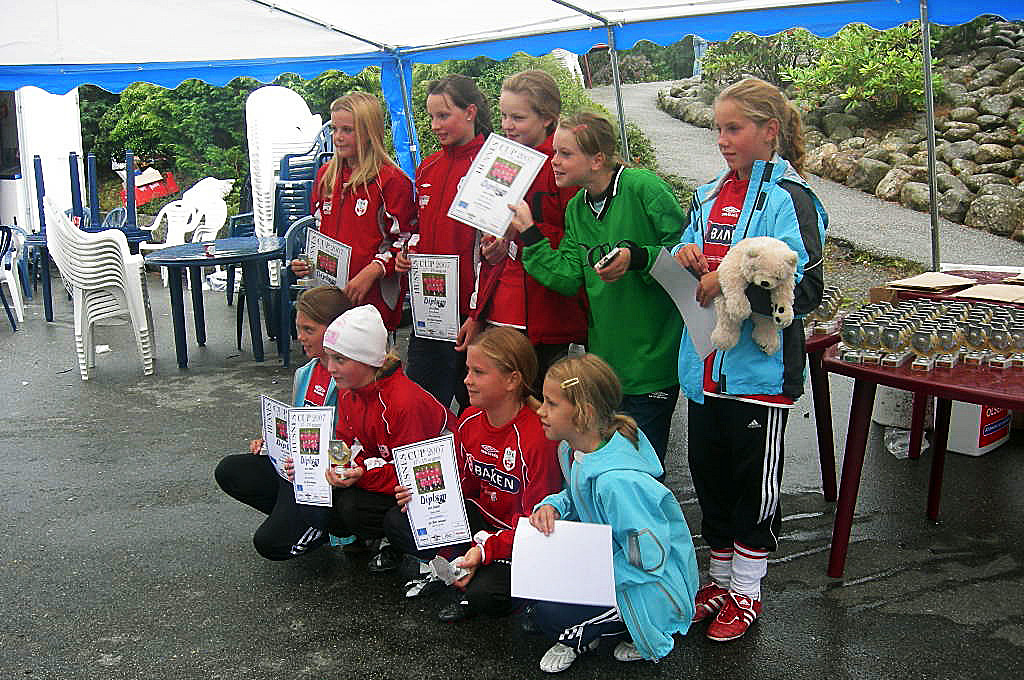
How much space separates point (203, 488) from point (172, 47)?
4.38 metres

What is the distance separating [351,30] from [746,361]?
18.7 ft

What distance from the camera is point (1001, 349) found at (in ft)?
11.0

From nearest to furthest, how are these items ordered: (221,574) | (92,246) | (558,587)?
(558,587), (221,574), (92,246)

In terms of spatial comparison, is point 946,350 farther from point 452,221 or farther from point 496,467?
point 452,221

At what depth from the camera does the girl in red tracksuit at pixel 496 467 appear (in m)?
3.06

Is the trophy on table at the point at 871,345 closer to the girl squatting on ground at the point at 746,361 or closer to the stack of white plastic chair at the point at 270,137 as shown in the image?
the girl squatting on ground at the point at 746,361

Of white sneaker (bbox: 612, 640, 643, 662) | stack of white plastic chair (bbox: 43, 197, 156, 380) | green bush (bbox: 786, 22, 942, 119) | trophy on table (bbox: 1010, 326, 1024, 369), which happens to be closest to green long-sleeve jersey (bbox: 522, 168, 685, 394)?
white sneaker (bbox: 612, 640, 643, 662)

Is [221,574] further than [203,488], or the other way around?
[203,488]

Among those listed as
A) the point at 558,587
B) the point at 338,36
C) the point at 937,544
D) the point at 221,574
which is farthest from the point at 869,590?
the point at 338,36

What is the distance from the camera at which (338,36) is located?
25.7ft

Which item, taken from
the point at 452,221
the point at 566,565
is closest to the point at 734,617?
the point at 566,565

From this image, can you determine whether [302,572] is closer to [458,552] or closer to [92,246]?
[458,552]

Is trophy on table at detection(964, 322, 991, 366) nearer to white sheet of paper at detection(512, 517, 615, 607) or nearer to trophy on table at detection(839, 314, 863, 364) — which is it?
trophy on table at detection(839, 314, 863, 364)

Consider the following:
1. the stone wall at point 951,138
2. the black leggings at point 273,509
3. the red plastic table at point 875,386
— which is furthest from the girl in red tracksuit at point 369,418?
the stone wall at point 951,138
